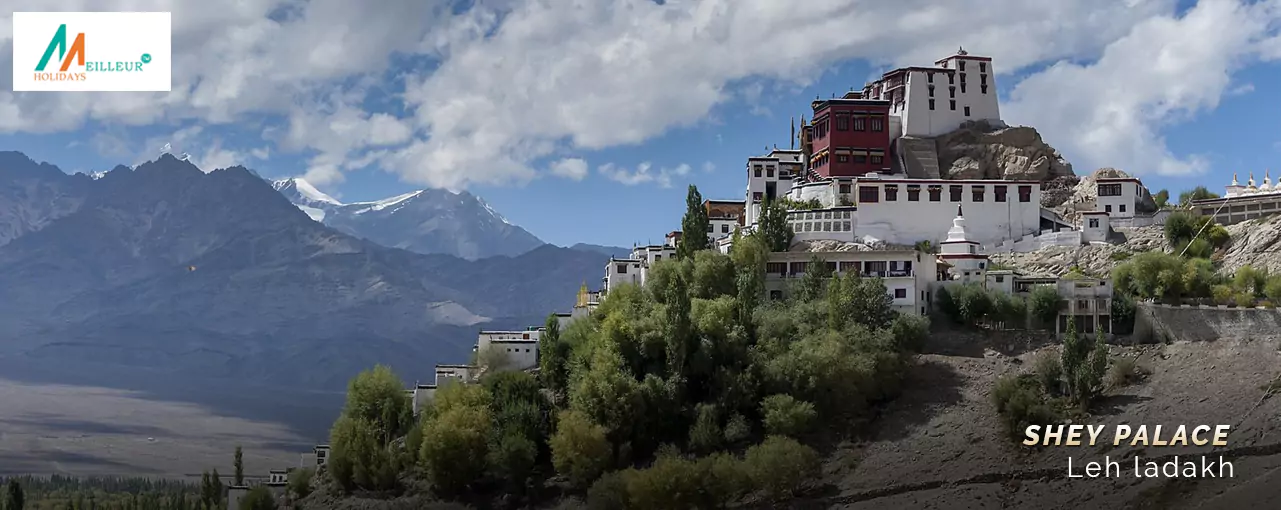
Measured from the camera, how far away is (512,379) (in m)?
71.2

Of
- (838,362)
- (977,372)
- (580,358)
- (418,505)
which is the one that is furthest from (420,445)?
(977,372)

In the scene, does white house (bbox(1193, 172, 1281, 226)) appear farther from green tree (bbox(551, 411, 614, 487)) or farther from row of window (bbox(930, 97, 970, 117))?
green tree (bbox(551, 411, 614, 487))

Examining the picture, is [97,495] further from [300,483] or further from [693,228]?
[693,228]

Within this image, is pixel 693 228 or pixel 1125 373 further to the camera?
pixel 693 228

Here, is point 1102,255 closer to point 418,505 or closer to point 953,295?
point 953,295

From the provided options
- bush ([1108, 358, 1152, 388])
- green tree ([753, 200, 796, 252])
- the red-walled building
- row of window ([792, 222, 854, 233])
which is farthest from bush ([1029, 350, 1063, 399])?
the red-walled building

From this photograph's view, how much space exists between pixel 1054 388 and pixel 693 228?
21058 mm

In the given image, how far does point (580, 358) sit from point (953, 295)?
698 inches

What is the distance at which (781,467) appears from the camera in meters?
60.0

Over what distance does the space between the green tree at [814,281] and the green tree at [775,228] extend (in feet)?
11.8

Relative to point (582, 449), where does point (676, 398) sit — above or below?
above

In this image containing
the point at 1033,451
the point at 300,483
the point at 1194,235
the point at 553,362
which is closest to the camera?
the point at 1033,451

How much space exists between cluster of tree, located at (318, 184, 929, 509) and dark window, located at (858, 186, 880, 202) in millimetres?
8354

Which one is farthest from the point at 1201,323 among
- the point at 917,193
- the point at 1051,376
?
the point at 917,193
